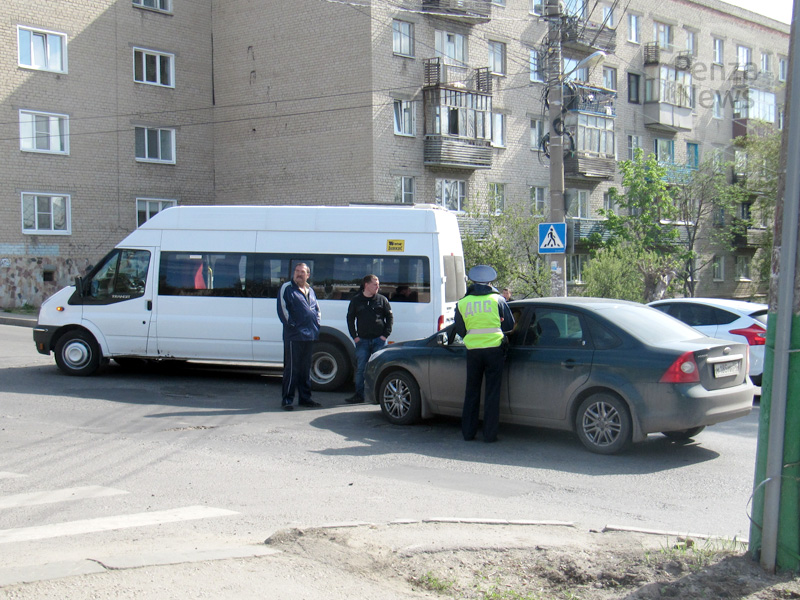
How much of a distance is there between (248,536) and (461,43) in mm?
28403

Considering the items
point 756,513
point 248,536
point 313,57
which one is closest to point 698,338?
point 756,513

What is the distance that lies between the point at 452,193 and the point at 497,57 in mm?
5868

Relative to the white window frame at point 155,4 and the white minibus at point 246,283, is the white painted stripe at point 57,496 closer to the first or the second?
the white minibus at point 246,283

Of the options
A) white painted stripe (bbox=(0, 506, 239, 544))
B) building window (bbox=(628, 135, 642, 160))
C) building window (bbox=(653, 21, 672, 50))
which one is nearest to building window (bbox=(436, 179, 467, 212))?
building window (bbox=(628, 135, 642, 160))

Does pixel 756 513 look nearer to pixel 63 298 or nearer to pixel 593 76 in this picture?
pixel 63 298

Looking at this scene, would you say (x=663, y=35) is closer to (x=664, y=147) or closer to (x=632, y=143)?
(x=664, y=147)

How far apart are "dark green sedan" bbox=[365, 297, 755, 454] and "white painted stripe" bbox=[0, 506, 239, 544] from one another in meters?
3.63

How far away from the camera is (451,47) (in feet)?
102

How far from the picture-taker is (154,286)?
12969 mm

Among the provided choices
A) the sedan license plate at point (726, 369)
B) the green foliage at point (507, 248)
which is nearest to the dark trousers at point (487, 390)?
the sedan license plate at point (726, 369)

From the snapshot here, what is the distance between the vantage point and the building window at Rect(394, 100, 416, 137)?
29.3m

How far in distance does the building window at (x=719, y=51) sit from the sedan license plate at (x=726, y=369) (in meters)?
38.6

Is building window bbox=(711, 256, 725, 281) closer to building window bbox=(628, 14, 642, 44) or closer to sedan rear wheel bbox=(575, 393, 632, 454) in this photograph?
building window bbox=(628, 14, 642, 44)

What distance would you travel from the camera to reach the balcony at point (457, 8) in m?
29.7
